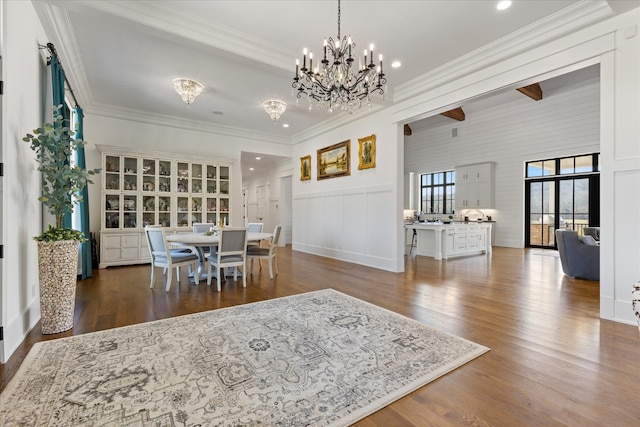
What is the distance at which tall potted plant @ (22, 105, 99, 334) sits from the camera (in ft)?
8.59

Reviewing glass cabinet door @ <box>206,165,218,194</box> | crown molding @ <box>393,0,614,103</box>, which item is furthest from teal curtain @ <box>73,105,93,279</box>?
crown molding @ <box>393,0,614,103</box>

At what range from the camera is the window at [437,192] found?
1065 centimetres

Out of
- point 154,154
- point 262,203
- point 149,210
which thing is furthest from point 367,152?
point 262,203

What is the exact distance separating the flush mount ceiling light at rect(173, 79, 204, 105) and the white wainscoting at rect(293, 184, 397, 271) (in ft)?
11.7

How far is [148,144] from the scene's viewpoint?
6.57 metres

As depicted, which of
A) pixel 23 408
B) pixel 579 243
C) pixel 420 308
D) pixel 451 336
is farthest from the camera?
pixel 579 243

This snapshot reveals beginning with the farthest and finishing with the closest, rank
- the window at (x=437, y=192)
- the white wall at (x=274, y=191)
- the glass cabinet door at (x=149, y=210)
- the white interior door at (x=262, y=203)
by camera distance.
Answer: the white interior door at (x=262, y=203) → the window at (x=437, y=192) → the white wall at (x=274, y=191) → the glass cabinet door at (x=149, y=210)

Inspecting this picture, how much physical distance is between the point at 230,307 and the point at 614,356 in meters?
3.47

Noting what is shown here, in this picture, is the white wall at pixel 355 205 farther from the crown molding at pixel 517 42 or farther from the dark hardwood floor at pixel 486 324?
the crown molding at pixel 517 42

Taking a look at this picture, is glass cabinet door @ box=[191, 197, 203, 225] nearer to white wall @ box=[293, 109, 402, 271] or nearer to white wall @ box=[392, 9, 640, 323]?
white wall @ box=[293, 109, 402, 271]

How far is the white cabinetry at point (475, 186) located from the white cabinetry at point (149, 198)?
7.60 m

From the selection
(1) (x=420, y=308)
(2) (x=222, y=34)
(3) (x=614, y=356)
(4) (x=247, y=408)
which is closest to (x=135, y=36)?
(2) (x=222, y=34)

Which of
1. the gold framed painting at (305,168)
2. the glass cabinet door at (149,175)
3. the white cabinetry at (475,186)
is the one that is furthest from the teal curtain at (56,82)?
the white cabinetry at (475,186)

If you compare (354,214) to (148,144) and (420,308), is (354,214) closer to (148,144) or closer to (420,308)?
(420,308)
